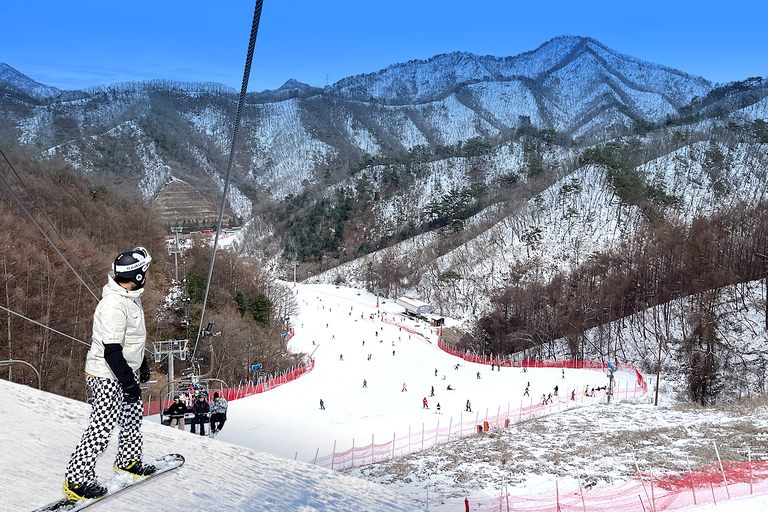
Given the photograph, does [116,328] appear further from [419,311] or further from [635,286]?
[419,311]

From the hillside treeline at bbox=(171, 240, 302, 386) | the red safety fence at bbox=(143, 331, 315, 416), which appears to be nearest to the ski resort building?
the hillside treeline at bbox=(171, 240, 302, 386)

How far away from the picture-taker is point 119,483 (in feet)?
15.0

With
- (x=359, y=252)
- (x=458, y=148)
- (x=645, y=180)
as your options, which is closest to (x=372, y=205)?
(x=359, y=252)

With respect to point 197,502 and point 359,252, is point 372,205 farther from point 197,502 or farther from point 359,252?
point 197,502

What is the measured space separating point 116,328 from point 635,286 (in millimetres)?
50207

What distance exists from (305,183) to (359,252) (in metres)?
80.9

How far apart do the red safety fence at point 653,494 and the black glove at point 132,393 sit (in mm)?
7137

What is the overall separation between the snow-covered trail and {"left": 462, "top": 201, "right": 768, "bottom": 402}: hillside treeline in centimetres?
991

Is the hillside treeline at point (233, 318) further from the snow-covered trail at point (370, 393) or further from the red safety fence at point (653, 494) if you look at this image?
the red safety fence at point (653, 494)

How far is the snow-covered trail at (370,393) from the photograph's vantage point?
64.5 ft

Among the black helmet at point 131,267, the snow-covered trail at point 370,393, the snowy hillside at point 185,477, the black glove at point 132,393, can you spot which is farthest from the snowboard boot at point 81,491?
the snow-covered trail at point 370,393

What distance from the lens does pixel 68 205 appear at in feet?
142

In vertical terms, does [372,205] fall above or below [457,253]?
above

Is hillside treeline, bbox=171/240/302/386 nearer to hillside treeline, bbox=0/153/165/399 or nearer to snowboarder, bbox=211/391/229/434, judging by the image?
hillside treeline, bbox=0/153/165/399
